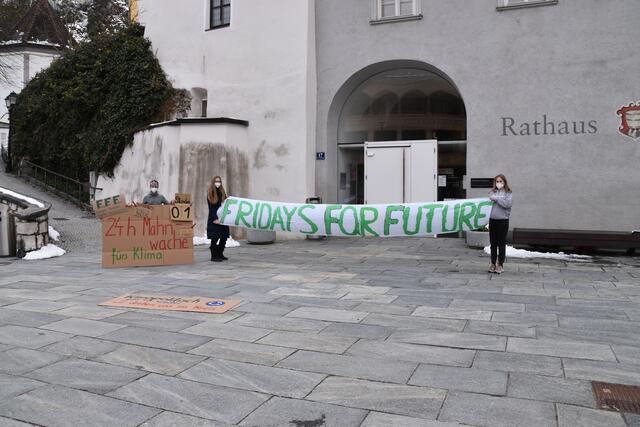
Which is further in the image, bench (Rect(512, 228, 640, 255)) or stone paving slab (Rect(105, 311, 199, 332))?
bench (Rect(512, 228, 640, 255))

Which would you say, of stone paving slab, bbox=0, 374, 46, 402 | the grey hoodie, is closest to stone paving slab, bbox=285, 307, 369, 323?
stone paving slab, bbox=0, 374, 46, 402

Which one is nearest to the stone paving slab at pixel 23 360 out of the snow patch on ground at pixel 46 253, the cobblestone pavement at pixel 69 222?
the snow patch on ground at pixel 46 253

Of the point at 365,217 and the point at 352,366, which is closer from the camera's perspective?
the point at 352,366

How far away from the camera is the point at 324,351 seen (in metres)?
5.37

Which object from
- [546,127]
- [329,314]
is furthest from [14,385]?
[546,127]

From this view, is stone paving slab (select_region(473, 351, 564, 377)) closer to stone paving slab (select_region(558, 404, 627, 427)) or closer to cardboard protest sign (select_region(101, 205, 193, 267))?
stone paving slab (select_region(558, 404, 627, 427))

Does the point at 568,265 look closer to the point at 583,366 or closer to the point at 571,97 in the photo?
the point at 571,97

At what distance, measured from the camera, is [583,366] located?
16.0 feet

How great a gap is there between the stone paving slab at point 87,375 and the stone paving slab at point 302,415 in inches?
51.7

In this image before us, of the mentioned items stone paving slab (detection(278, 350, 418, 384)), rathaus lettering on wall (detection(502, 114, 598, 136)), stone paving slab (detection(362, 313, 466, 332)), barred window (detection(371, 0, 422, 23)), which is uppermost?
barred window (detection(371, 0, 422, 23))

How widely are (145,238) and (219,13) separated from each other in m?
9.38

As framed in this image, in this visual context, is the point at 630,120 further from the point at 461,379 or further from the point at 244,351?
the point at 244,351

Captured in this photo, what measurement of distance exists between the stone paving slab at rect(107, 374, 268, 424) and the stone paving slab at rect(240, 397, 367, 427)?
0.11 m

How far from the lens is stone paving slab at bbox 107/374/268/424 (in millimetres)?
3992
